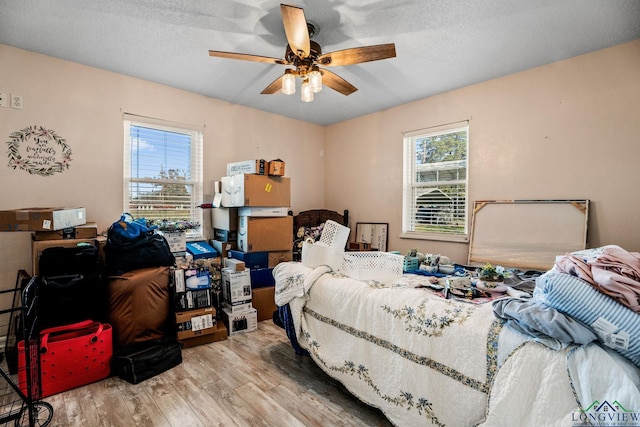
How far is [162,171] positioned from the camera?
3514 mm

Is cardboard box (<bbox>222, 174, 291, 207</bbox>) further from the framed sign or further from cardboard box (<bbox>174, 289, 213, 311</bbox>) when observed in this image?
the framed sign

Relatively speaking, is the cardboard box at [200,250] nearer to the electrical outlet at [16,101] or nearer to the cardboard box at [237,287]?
the cardboard box at [237,287]

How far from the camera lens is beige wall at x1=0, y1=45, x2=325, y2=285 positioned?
8.69 ft

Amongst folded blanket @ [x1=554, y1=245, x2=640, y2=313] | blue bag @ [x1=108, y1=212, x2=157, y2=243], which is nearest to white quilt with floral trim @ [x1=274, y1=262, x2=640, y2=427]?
folded blanket @ [x1=554, y1=245, x2=640, y2=313]

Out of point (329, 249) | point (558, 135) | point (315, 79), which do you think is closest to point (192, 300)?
point (329, 249)

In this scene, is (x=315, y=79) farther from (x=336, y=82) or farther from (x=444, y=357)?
(x=444, y=357)

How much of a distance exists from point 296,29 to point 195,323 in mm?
2455

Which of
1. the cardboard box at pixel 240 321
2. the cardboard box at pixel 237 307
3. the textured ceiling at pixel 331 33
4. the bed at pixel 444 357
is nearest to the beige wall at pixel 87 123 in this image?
the textured ceiling at pixel 331 33

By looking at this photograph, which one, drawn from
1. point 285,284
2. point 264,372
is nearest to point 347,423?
point 264,372

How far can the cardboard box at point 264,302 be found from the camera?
3309 mm

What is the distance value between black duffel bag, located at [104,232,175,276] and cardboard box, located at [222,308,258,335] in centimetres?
76

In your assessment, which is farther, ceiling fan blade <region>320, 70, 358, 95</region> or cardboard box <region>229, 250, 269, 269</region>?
cardboard box <region>229, 250, 269, 269</region>

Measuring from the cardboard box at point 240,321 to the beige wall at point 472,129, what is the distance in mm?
1619

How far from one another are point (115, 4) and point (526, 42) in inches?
127
